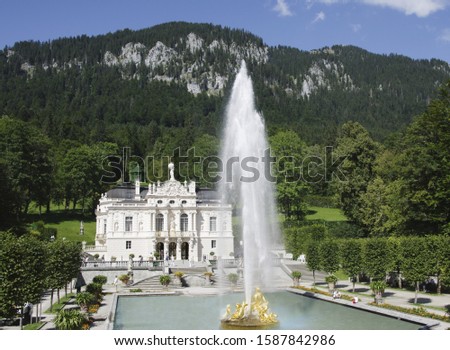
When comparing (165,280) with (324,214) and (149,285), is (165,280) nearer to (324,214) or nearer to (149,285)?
(149,285)

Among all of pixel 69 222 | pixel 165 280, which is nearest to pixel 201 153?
pixel 69 222

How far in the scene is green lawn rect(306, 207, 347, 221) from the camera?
267ft

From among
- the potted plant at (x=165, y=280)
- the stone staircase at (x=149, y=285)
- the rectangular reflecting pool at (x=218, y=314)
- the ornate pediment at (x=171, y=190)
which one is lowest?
the rectangular reflecting pool at (x=218, y=314)

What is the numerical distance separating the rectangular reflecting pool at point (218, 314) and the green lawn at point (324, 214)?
146ft

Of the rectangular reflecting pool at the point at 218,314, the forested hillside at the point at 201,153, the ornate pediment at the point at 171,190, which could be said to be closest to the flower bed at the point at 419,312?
the rectangular reflecting pool at the point at 218,314

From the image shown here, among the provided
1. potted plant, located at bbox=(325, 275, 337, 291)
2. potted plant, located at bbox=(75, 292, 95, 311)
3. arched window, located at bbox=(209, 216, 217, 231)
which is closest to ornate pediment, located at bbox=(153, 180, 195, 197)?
arched window, located at bbox=(209, 216, 217, 231)

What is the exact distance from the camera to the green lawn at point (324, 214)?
267ft

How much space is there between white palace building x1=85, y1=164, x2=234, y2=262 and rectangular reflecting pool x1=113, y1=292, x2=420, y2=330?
25.2m

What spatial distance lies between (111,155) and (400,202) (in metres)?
60.5

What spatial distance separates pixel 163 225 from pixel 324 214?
31268 millimetres

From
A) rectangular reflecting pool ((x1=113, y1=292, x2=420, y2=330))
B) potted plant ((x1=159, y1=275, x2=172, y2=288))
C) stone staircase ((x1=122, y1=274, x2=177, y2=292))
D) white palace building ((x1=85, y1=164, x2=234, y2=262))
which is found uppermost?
white palace building ((x1=85, y1=164, x2=234, y2=262))

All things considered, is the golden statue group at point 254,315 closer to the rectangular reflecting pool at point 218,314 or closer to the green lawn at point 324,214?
the rectangular reflecting pool at point 218,314

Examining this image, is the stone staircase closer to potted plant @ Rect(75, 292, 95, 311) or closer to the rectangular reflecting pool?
the rectangular reflecting pool

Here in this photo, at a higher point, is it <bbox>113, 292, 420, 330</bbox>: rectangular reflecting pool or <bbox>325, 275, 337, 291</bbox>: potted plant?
<bbox>325, 275, 337, 291</bbox>: potted plant
